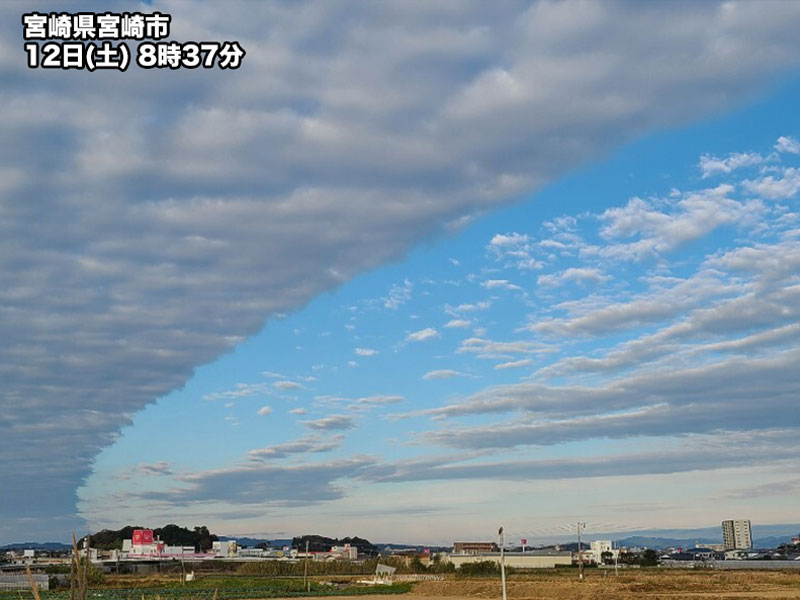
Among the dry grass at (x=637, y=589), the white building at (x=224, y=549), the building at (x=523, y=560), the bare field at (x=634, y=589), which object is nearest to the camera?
the bare field at (x=634, y=589)

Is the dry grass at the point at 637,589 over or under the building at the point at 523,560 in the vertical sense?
over

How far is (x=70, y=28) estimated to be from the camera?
25.2m

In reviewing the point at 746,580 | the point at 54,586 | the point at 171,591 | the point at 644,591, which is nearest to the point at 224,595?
the point at 171,591

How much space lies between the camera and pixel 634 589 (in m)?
91.6

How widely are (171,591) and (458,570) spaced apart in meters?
58.4

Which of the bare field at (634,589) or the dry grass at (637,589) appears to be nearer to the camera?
the bare field at (634,589)

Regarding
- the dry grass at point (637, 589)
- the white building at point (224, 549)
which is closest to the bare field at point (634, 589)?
the dry grass at point (637, 589)

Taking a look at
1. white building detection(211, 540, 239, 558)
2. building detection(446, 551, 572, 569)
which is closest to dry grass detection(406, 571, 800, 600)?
building detection(446, 551, 572, 569)

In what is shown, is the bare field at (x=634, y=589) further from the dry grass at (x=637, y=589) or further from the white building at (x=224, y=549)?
the white building at (x=224, y=549)

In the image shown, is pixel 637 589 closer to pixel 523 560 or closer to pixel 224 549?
pixel 523 560

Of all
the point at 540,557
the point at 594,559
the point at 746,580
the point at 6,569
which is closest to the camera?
the point at 746,580

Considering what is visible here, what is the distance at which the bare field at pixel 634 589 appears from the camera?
81812 mm

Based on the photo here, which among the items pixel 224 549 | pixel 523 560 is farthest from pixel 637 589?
pixel 224 549

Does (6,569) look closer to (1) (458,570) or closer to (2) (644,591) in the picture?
(1) (458,570)
